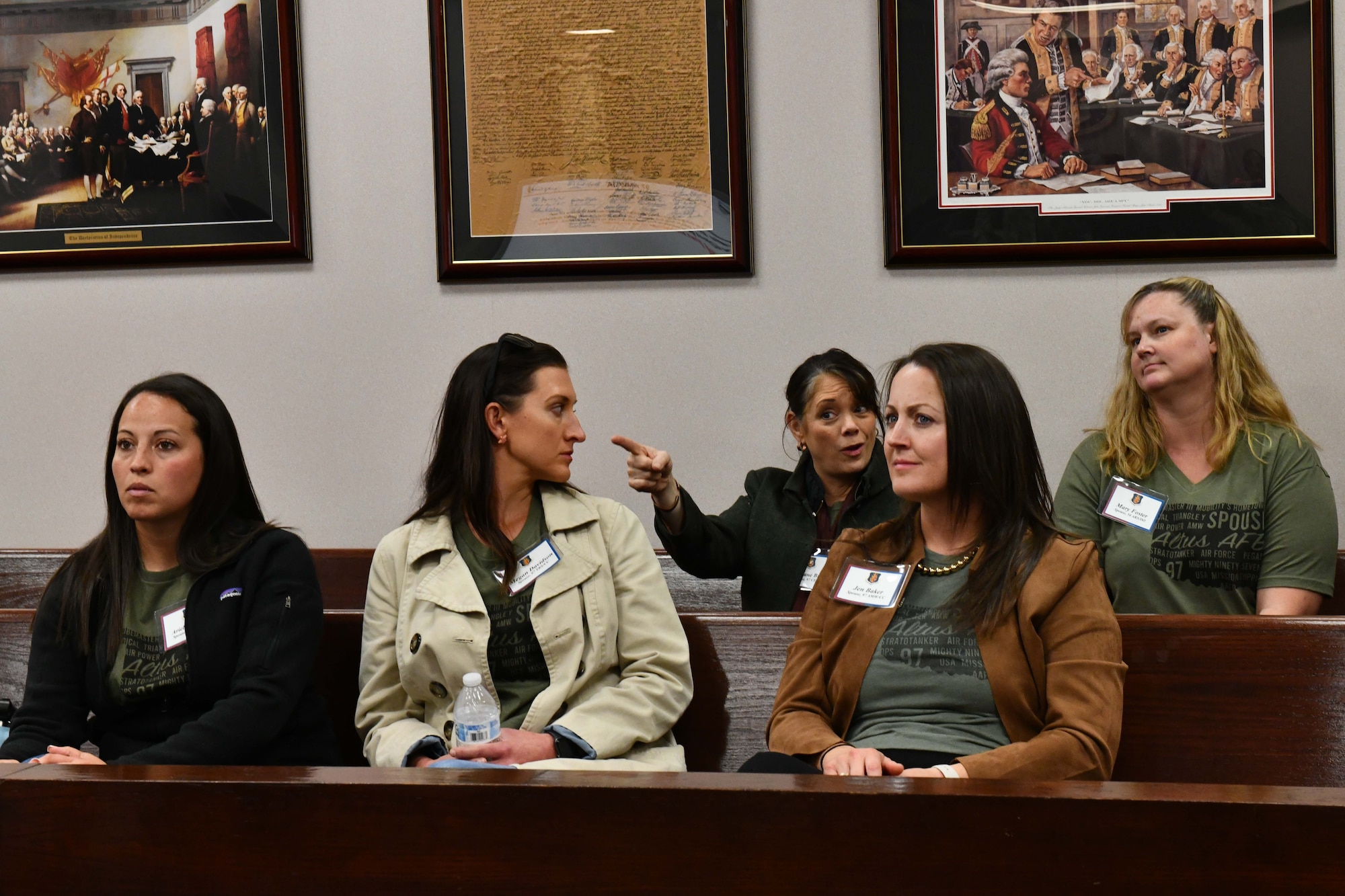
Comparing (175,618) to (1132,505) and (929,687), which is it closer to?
(929,687)

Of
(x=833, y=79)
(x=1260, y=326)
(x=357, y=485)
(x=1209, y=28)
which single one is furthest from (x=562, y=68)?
(x=1260, y=326)

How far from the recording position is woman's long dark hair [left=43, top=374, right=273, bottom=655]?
2.30 m

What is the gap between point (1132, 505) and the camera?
110 inches

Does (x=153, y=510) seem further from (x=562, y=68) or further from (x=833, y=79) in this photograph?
(x=833, y=79)

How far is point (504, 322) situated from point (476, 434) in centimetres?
132

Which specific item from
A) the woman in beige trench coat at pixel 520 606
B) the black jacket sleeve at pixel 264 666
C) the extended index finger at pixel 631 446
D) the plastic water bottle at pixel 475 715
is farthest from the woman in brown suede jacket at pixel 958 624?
the black jacket sleeve at pixel 264 666

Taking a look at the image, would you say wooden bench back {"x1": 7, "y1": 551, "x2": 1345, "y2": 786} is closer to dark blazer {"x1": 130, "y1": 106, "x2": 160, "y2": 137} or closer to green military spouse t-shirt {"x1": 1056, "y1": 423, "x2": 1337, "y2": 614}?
green military spouse t-shirt {"x1": 1056, "y1": 423, "x2": 1337, "y2": 614}

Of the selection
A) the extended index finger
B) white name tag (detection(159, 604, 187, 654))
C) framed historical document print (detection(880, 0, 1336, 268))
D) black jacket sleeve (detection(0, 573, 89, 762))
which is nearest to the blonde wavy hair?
framed historical document print (detection(880, 0, 1336, 268))

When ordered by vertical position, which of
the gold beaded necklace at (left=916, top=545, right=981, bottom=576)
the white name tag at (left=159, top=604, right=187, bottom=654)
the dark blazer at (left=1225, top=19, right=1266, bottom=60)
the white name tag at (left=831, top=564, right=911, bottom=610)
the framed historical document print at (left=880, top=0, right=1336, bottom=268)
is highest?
the dark blazer at (left=1225, top=19, right=1266, bottom=60)

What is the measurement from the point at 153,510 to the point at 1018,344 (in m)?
2.43

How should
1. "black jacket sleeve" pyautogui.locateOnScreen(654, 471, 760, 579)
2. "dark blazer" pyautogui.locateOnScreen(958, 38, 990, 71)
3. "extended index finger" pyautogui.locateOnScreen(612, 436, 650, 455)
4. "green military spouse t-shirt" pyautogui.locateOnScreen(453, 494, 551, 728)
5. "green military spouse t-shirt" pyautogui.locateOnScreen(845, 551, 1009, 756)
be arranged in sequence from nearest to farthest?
"green military spouse t-shirt" pyautogui.locateOnScreen(845, 551, 1009, 756), "green military spouse t-shirt" pyautogui.locateOnScreen(453, 494, 551, 728), "extended index finger" pyautogui.locateOnScreen(612, 436, 650, 455), "black jacket sleeve" pyautogui.locateOnScreen(654, 471, 760, 579), "dark blazer" pyautogui.locateOnScreen(958, 38, 990, 71)

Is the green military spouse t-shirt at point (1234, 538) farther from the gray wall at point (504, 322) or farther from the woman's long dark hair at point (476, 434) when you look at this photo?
the woman's long dark hair at point (476, 434)

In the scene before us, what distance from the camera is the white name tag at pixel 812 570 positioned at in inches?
114

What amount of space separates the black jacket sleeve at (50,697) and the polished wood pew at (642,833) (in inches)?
33.1
